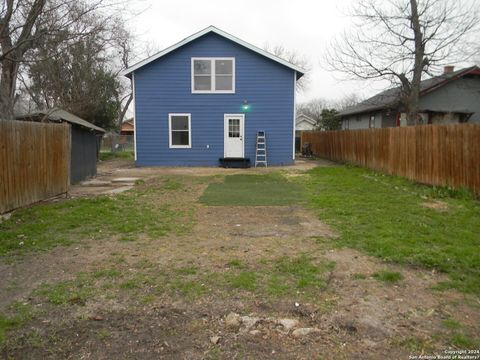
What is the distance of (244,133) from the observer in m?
17.5

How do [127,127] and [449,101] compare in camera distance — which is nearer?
[449,101]

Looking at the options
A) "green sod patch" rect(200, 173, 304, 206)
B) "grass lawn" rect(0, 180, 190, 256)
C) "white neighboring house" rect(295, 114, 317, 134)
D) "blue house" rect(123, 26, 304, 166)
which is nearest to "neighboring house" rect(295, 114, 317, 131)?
"white neighboring house" rect(295, 114, 317, 134)

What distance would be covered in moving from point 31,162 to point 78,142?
4597 mm

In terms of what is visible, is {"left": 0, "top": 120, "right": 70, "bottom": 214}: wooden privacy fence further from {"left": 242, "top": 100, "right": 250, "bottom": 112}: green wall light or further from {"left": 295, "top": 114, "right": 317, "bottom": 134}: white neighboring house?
{"left": 295, "top": 114, "right": 317, "bottom": 134}: white neighboring house

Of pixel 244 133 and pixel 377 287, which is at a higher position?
pixel 244 133

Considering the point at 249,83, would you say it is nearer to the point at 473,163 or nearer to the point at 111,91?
the point at 473,163

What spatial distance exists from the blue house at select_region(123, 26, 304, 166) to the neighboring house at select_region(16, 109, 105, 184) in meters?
3.86

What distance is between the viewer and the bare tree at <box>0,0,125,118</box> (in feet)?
25.7

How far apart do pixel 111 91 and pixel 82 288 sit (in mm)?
25303

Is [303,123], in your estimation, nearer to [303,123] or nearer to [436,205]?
[303,123]

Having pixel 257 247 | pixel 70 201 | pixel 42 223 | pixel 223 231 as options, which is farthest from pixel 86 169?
pixel 257 247

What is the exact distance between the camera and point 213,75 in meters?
17.3

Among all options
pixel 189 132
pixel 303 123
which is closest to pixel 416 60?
pixel 189 132

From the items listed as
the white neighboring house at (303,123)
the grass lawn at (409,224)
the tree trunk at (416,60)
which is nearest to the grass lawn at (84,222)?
the grass lawn at (409,224)
